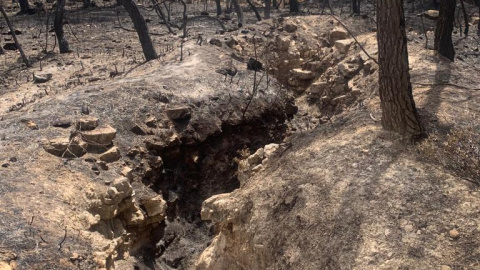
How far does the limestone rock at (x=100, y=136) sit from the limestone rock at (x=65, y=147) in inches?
5.5

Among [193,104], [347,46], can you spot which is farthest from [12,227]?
[347,46]

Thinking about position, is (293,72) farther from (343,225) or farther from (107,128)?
(343,225)

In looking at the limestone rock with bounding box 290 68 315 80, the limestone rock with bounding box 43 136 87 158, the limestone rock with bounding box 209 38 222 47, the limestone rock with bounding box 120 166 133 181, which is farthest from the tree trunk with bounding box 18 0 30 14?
the limestone rock with bounding box 120 166 133 181

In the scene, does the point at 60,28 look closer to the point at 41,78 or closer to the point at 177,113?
the point at 41,78

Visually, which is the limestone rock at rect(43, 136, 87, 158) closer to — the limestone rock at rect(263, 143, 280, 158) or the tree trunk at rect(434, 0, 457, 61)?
the limestone rock at rect(263, 143, 280, 158)

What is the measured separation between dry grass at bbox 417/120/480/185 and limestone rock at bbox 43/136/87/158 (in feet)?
11.5

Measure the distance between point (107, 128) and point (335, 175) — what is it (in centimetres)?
273

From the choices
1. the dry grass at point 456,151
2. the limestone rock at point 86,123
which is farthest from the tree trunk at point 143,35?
the dry grass at point 456,151

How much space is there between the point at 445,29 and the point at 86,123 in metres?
5.14

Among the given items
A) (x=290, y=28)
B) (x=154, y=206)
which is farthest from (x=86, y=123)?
(x=290, y=28)

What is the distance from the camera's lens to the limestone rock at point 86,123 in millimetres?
6051

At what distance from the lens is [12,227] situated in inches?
171

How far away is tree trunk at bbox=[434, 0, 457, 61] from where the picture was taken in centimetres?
749

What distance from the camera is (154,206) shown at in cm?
590
